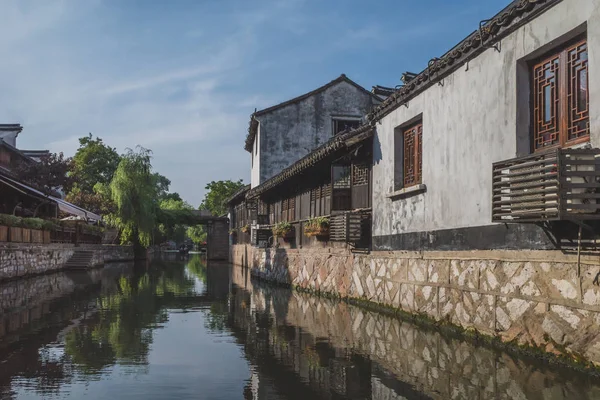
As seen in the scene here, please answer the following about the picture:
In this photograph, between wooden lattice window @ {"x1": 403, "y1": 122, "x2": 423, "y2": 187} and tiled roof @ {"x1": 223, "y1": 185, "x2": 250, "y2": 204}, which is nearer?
wooden lattice window @ {"x1": 403, "y1": 122, "x2": 423, "y2": 187}

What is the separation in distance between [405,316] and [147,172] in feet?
118

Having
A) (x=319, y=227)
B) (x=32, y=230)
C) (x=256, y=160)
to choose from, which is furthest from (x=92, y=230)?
(x=319, y=227)

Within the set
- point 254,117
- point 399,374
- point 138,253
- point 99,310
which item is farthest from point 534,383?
point 138,253

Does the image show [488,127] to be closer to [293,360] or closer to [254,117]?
[293,360]

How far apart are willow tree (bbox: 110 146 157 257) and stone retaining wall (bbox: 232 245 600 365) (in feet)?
102

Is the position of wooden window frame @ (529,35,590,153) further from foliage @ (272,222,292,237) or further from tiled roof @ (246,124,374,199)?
foliage @ (272,222,292,237)

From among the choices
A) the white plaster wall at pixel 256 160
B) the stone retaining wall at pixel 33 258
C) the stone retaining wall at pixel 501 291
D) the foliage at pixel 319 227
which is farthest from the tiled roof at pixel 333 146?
the white plaster wall at pixel 256 160

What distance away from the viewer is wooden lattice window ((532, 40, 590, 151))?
734cm

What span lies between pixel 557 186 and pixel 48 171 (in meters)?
37.6

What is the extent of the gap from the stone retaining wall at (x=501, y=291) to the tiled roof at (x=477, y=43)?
3.19 m

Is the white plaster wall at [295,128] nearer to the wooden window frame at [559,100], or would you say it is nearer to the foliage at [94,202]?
the foliage at [94,202]

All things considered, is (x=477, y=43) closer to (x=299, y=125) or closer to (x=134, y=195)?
(x=299, y=125)

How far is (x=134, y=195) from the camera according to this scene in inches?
1697

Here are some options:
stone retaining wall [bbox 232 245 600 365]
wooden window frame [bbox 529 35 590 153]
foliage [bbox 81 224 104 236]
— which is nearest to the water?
stone retaining wall [bbox 232 245 600 365]
